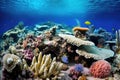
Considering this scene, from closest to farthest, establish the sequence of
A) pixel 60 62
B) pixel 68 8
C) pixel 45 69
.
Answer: pixel 45 69
pixel 60 62
pixel 68 8

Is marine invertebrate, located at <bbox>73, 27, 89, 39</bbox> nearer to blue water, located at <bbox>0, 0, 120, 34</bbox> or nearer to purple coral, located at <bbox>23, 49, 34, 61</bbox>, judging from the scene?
purple coral, located at <bbox>23, 49, 34, 61</bbox>

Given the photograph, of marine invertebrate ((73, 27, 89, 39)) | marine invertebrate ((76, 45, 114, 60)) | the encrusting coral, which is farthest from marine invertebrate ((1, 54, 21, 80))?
marine invertebrate ((73, 27, 89, 39))

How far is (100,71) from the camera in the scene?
5980mm

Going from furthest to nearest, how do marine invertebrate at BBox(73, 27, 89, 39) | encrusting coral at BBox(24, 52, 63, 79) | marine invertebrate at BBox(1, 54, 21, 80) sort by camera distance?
1. marine invertebrate at BBox(73, 27, 89, 39)
2. encrusting coral at BBox(24, 52, 63, 79)
3. marine invertebrate at BBox(1, 54, 21, 80)

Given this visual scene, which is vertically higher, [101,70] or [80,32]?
[80,32]

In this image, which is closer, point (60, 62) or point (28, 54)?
point (28, 54)

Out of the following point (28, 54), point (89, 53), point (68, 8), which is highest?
point (68, 8)

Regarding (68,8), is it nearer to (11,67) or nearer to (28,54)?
(28,54)

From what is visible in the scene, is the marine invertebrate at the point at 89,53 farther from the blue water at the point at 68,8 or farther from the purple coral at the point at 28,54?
the blue water at the point at 68,8

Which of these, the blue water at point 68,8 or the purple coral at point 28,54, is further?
the blue water at point 68,8

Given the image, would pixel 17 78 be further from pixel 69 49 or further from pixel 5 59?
pixel 69 49

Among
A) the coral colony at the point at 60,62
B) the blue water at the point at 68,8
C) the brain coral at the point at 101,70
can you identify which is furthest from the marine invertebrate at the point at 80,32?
the blue water at the point at 68,8

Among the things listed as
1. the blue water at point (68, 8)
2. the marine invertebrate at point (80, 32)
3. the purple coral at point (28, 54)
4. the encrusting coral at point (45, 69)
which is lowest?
the encrusting coral at point (45, 69)

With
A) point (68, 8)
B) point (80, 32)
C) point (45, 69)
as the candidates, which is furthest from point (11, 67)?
point (68, 8)
